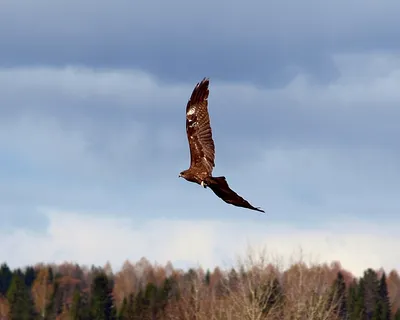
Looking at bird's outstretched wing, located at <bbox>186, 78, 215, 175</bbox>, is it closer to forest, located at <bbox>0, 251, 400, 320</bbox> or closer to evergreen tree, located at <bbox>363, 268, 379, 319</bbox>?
forest, located at <bbox>0, 251, 400, 320</bbox>

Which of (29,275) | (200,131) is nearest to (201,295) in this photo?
(200,131)

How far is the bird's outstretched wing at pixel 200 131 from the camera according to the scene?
1150 inches

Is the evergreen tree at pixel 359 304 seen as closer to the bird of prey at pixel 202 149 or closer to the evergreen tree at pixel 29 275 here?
the evergreen tree at pixel 29 275

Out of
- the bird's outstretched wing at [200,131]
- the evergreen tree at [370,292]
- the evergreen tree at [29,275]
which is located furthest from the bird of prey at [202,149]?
the evergreen tree at [29,275]

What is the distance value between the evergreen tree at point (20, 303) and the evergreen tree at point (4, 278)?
25324mm

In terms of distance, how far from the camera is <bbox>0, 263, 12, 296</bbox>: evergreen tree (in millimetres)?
149300

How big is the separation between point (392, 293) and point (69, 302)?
40.3 m

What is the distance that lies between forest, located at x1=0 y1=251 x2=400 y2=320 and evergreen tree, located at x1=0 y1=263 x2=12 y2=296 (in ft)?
0.35

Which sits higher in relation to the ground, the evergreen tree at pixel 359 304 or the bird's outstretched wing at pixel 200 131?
the evergreen tree at pixel 359 304

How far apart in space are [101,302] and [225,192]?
85174mm

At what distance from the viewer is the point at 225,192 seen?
27.9m

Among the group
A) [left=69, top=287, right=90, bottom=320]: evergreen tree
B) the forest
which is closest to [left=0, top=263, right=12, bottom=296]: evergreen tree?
the forest

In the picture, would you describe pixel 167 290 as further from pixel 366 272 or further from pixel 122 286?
pixel 122 286

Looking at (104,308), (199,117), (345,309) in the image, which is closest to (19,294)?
(104,308)
